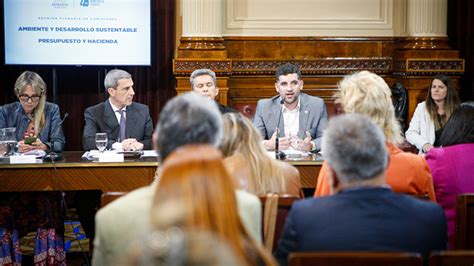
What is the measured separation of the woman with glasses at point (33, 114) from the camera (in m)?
5.39

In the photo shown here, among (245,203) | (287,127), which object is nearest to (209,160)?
(245,203)

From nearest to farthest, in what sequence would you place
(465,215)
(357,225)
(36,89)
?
1. (357,225)
2. (465,215)
3. (36,89)

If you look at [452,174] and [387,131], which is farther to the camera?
[452,174]

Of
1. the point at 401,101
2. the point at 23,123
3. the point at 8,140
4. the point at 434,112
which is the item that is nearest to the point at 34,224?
the point at 8,140

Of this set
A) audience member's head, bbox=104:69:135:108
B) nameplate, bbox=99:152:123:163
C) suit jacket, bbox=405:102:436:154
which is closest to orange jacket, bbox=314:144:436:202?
nameplate, bbox=99:152:123:163

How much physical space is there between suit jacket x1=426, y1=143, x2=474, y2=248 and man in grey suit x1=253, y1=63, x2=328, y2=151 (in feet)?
5.83

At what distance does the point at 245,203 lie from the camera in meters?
2.31

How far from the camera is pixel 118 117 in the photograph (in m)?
5.61

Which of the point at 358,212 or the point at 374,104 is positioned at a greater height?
the point at 374,104

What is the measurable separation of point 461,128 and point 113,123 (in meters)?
2.60

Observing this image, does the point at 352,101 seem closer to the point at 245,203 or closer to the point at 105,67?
the point at 245,203

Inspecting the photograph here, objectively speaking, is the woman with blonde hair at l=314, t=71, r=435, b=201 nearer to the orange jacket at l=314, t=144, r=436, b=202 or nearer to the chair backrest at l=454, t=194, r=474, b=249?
the orange jacket at l=314, t=144, r=436, b=202

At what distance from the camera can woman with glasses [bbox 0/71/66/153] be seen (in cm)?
539

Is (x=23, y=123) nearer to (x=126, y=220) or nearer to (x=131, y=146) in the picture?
(x=131, y=146)
